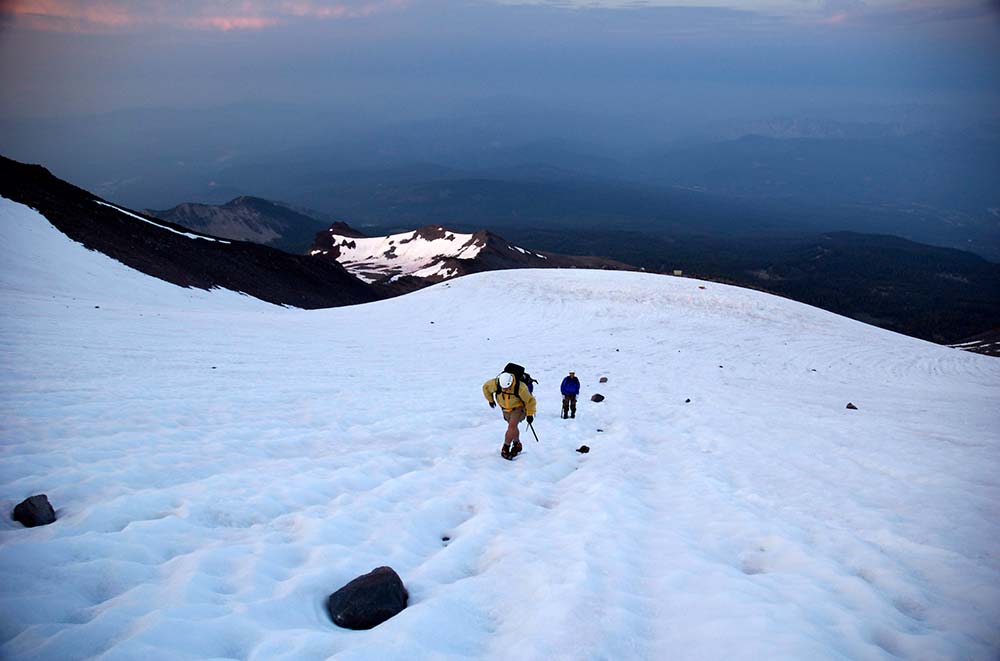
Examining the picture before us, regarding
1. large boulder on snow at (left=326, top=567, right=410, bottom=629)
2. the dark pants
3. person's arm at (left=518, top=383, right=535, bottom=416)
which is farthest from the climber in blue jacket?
large boulder on snow at (left=326, top=567, right=410, bottom=629)

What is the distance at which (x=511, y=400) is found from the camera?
1058 centimetres

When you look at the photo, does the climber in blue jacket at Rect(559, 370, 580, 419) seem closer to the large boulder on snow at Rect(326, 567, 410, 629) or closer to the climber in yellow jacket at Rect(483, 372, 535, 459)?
the climber in yellow jacket at Rect(483, 372, 535, 459)

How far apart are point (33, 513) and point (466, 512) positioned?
522cm

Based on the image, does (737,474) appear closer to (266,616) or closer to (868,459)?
(868,459)

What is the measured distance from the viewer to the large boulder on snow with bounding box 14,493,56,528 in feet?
20.1

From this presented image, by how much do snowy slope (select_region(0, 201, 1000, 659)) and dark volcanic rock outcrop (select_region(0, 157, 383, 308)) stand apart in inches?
954

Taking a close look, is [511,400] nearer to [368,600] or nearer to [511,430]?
[511,430]

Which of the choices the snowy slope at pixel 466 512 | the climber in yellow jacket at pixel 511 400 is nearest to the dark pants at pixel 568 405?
the snowy slope at pixel 466 512

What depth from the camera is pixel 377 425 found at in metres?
12.3

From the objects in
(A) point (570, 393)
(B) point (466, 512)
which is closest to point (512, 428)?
(B) point (466, 512)

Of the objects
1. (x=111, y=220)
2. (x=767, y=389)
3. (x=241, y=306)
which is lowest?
(x=767, y=389)

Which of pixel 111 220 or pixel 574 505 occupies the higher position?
pixel 111 220

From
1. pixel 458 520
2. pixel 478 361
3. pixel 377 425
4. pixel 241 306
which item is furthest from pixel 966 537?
pixel 241 306

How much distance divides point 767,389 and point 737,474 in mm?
10720
